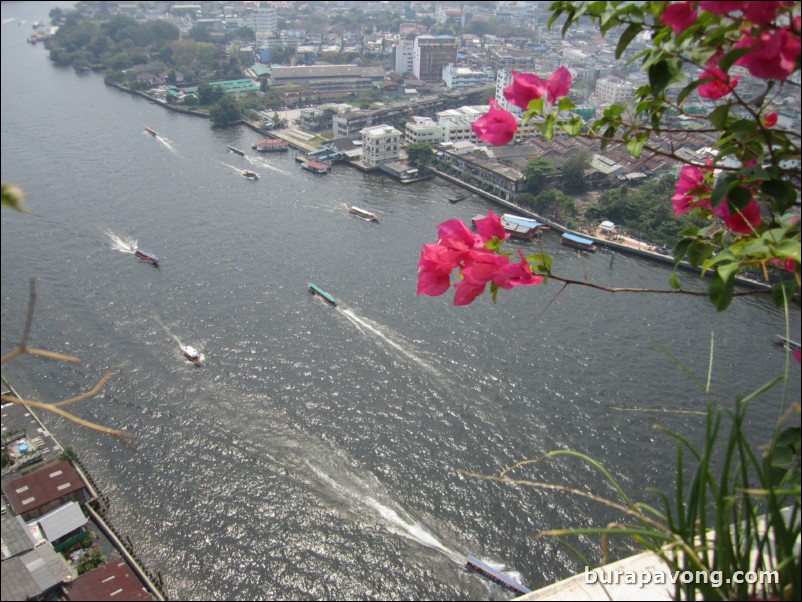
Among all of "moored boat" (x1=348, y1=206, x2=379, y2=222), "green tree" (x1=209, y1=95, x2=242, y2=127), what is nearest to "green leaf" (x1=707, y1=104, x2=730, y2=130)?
"moored boat" (x1=348, y1=206, x2=379, y2=222)

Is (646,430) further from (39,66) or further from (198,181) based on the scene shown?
(39,66)

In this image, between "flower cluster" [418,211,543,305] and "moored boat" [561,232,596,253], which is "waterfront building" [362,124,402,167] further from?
"flower cluster" [418,211,543,305]

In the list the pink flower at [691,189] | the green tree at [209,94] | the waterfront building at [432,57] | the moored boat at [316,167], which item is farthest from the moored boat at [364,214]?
the waterfront building at [432,57]

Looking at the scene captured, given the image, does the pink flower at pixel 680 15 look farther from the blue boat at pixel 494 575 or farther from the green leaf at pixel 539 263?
the blue boat at pixel 494 575

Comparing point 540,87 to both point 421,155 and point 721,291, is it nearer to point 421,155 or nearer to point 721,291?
point 721,291

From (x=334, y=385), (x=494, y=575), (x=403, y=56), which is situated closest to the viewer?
(x=494, y=575)

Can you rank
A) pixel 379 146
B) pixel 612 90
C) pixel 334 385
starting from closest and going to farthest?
pixel 334 385 → pixel 379 146 → pixel 612 90

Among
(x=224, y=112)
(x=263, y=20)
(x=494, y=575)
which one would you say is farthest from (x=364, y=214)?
(x=263, y=20)
